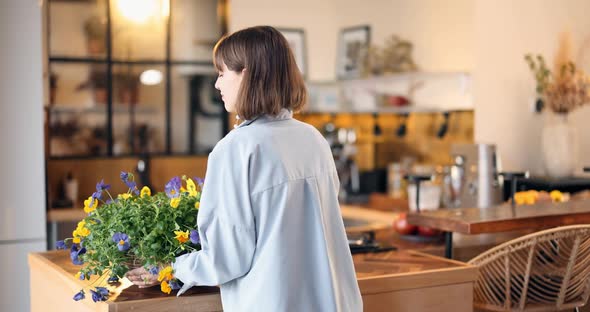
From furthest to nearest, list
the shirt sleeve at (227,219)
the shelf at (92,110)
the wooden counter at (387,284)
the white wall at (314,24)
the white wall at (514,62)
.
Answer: the white wall at (314,24) < the shelf at (92,110) < the white wall at (514,62) < the wooden counter at (387,284) < the shirt sleeve at (227,219)

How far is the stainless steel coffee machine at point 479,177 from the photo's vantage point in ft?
14.8

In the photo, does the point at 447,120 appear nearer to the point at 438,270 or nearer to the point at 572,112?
the point at 572,112

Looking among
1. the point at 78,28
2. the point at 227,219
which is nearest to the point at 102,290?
the point at 227,219

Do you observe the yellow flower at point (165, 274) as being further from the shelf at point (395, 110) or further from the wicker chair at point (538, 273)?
the shelf at point (395, 110)

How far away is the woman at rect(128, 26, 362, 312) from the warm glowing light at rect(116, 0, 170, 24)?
380 cm

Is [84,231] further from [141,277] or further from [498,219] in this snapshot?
[498,219]

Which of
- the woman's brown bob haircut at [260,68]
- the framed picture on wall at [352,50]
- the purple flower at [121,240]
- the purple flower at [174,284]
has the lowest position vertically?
the purple flower at [174,284]

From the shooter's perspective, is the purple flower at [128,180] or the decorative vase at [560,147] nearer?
the purple flower at [128,180]

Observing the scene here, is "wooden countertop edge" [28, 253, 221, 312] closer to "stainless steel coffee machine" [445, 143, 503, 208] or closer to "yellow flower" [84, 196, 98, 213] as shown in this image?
"yellow flower" [84, 196, 98, 213]

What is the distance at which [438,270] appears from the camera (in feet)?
9.25

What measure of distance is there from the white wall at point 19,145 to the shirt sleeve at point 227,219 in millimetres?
2015

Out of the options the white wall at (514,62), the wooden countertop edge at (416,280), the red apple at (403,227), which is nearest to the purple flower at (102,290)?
the wooden countertop edge at (416,280)

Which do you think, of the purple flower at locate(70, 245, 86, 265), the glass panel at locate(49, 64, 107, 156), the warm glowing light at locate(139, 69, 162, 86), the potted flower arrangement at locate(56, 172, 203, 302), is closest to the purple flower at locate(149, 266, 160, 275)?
the potted flower arrangement at locate(56, 172, 203, 302)

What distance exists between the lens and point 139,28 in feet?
19.4
